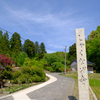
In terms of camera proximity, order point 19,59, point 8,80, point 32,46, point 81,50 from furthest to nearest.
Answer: point 32,46
point 19,59
point 8,80
point 81,50

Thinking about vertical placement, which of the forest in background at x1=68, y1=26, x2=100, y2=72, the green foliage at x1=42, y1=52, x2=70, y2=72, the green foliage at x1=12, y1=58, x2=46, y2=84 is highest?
the forest in background at x1=68, y1=26, x2=100, y2=72

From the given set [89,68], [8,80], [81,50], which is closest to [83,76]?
[81,50]

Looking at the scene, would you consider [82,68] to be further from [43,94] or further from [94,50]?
[94,50]

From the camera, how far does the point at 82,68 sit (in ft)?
18.0

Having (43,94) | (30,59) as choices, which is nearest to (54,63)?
(30,59)

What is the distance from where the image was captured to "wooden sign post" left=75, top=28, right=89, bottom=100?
5.30 metres

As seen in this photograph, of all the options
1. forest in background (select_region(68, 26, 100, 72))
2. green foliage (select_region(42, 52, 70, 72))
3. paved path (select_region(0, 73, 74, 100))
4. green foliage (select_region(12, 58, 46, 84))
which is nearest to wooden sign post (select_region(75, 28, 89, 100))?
paved path (select_region(0, 73, 74, 100))

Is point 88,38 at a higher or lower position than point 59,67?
higher

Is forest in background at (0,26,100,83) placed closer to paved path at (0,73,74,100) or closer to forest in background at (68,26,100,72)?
forest in background at (68,26,100,72)

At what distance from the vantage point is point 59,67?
115 ft

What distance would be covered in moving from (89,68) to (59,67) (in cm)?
1032

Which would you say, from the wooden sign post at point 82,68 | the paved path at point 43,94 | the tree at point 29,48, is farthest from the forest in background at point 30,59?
the wooden sign post at point 82,68

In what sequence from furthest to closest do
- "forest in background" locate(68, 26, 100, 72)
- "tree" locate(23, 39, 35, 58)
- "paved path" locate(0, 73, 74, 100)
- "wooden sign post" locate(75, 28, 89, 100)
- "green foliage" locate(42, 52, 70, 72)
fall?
"tree" locate(23, 39, 35, 58)
"forest in background" locate(68, 26, 100, 72)
"green foliage" locate(42, 52, 70, 72)
"paved path" locate(0, 73, 74, 100)
"wooden sign post" locate(75, 28, 89, 100)

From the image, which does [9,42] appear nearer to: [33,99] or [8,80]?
[8,80]
